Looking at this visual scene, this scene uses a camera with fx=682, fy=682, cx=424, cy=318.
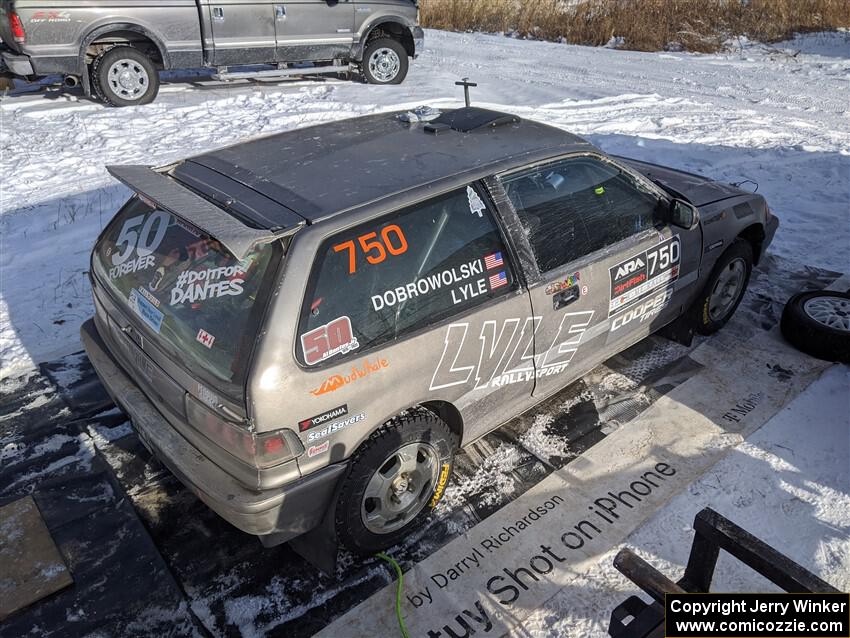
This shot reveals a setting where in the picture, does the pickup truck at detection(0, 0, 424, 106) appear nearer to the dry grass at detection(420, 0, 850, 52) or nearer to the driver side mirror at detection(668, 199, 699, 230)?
the dry grass at detection(420, 0, 850, 52)

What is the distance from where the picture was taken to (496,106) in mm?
10109

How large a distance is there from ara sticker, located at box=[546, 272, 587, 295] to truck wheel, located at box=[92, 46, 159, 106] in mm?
7955

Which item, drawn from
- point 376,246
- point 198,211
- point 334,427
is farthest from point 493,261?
point 198,211

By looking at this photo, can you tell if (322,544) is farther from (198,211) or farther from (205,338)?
(198,211)

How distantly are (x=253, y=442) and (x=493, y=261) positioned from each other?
1404mm

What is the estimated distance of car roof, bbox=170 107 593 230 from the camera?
9.82 feet

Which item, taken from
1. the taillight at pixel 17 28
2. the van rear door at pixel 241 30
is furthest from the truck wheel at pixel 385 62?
the taillight at pixel 17 28

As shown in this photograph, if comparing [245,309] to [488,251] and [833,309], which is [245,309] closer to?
[488,251]

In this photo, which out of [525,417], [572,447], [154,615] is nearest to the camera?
[154,615]

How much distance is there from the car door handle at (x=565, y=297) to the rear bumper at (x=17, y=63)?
8053mm

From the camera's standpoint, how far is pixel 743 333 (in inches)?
198

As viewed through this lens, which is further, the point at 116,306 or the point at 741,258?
the point at 741,258

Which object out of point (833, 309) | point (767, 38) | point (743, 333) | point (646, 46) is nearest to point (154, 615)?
point (743, 333)

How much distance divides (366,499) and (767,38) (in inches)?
603
